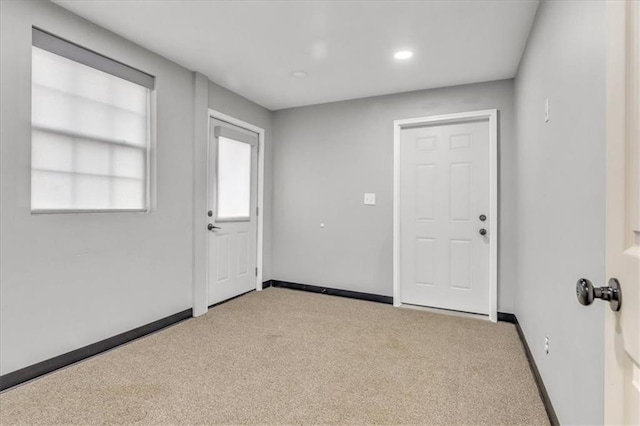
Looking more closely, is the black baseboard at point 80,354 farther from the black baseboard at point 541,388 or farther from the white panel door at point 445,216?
the black baseboard at point 541,388

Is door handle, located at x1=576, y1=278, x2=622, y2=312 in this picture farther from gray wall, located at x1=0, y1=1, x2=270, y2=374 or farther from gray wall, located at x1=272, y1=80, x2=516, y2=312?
gray wall, located at x1=272, y1=80, x2=516, y2=312

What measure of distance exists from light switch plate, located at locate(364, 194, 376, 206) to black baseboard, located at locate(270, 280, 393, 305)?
1.05 meters

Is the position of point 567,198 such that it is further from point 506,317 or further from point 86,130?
point 86,130

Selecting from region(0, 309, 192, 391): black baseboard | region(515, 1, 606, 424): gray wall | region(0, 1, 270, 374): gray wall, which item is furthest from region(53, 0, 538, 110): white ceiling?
region(0, 309, 192, 391): black baseboard

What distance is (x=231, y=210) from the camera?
3918 millimetres

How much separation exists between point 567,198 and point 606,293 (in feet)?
3.18

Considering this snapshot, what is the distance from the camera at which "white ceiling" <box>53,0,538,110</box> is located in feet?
7.22

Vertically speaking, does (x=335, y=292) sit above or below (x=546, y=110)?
below

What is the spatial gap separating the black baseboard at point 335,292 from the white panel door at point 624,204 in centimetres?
318

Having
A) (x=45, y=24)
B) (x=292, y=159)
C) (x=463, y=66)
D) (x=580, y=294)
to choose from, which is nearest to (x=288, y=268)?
(x=292, y=159)

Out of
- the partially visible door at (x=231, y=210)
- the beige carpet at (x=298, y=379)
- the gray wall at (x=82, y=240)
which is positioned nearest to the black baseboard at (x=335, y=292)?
the partially visible door at (x=231, y=210)

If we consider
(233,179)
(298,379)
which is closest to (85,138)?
(233,179)

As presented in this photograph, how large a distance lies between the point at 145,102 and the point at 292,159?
1.94 metres

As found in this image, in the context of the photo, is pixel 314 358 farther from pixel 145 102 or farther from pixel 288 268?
pixel 145 102
